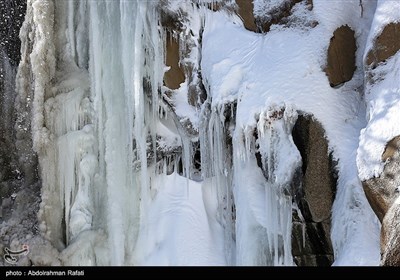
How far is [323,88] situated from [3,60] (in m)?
4.10

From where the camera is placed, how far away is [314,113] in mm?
7406

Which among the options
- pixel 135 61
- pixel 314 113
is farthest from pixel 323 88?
pixel 135 61

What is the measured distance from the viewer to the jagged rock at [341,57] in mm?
7617

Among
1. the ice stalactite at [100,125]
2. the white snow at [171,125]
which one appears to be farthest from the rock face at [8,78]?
the ice stalactite at [100,125]

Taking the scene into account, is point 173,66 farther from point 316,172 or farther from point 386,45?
point 386,45

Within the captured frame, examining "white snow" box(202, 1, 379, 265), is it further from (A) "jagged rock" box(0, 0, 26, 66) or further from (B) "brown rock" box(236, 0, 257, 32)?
(A) "jagged rock" box(0, 0, 26, 66)

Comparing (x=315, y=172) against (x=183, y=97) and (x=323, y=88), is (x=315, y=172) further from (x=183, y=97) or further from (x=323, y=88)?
(x=183, y=97)

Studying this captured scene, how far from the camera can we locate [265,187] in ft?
25.0

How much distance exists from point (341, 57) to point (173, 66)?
1907 mm

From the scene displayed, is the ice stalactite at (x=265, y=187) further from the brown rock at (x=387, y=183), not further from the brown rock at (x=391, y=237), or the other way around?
the brown rock at (x=391, y=237)

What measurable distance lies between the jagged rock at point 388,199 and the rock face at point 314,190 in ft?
2.30

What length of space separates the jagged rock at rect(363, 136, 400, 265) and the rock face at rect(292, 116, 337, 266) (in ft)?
2.30

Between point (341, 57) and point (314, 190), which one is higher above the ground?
point (341, 57)

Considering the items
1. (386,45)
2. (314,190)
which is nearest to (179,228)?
(314,190)
